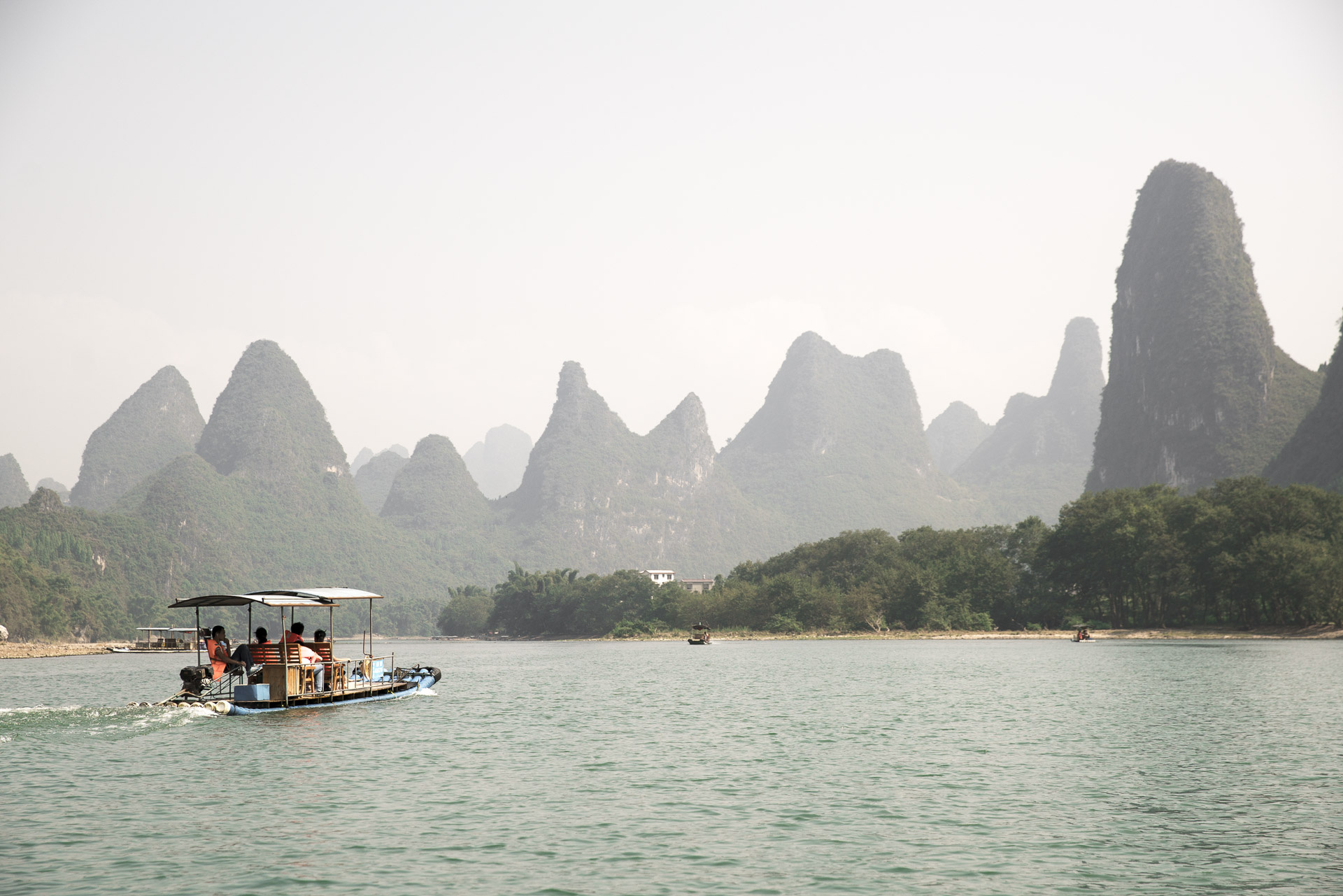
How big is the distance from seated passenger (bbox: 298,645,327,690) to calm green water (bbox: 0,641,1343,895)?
104 cm

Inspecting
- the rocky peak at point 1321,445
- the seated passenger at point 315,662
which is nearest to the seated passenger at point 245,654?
the seated passenger at point 315,662

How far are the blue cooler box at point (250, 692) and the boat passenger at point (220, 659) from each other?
3.11ft

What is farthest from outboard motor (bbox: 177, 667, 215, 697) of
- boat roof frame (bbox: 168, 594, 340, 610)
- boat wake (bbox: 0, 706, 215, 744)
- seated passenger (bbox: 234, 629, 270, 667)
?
boat roof frame (bbox: 168, 594, 340, 610)

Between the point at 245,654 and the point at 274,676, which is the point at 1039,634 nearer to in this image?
the point at 274,676

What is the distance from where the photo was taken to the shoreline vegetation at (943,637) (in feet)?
239

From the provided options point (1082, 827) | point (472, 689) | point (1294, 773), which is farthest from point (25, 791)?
point (472, 689)

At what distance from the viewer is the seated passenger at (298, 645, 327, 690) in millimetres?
31406

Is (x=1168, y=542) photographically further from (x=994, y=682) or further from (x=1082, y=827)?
(x=1082, y=827)

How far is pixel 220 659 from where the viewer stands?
3086cm

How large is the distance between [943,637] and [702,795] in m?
79.7

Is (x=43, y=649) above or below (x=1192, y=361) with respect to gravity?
below

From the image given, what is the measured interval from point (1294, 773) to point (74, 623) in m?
124

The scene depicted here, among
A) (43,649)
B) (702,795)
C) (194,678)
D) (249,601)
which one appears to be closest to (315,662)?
(249,601)

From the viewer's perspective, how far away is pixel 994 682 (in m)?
42.7
